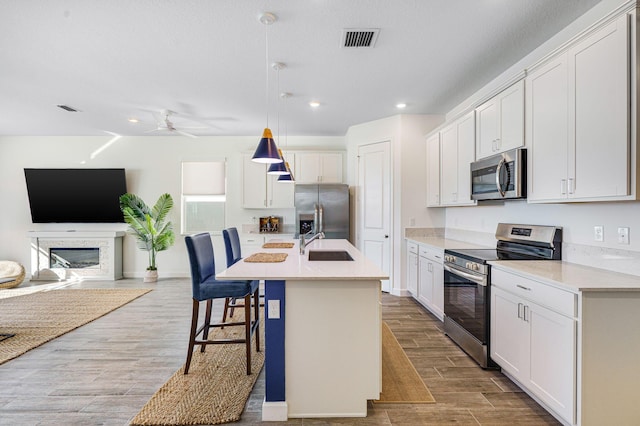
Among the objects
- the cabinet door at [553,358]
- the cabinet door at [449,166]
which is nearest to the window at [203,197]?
the cabinet door at [449,166]

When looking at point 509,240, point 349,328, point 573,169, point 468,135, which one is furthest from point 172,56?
point 509,240

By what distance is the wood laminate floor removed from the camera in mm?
2023

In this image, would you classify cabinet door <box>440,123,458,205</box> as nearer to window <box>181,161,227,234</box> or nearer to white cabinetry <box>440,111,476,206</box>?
white cabinetry <box>440,111,476,206</box>

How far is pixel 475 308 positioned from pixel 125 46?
3892 millimetres

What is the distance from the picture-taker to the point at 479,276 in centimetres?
264

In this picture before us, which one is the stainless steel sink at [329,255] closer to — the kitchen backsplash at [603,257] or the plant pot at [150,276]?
the kitchen backsplash at [603,257]

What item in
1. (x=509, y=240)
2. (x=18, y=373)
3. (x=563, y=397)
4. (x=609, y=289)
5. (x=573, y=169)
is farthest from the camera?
(x=509, y=240)

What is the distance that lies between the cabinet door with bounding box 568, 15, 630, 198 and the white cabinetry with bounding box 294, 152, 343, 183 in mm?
3996

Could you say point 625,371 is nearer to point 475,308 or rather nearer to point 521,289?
point 521,289

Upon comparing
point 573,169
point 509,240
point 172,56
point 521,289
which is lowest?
point 521,289

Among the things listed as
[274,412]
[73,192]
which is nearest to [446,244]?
[274,412]

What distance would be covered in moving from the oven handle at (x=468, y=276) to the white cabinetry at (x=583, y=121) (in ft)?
2.54

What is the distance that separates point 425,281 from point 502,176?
173cm

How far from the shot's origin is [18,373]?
258 centimetres
